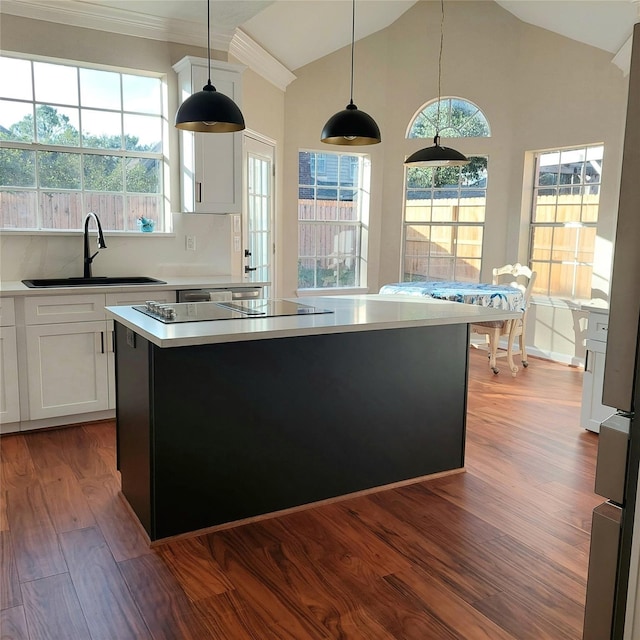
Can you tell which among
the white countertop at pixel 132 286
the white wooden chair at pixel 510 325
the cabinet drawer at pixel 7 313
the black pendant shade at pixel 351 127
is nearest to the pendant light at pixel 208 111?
the black pendant shade at pixel 351 127

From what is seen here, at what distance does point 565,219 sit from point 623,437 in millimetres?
5459

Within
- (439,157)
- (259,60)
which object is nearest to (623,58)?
(439,157)

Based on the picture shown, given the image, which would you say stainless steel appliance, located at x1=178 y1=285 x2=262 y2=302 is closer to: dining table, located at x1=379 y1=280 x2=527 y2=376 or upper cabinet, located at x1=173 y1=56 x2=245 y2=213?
upper cabinet, located at x1=173 y1=56 x2=245 y2=213

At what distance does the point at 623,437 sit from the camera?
0.99 meters

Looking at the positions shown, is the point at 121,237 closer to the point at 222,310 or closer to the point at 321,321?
the point at 222,310

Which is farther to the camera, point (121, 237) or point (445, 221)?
point (445, 221)

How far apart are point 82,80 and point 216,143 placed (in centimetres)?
100

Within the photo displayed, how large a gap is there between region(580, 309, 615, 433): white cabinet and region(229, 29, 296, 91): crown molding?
3.28 meters

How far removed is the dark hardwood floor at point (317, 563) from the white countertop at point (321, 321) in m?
0.84

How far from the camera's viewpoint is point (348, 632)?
1.88m

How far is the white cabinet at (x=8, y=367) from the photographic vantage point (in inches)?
138

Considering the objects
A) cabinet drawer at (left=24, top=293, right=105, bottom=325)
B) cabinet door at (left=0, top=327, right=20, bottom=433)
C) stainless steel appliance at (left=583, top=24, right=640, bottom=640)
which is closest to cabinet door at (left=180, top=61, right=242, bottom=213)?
cabinet drawer at (left=24, top=293, right=105, bottom=325)

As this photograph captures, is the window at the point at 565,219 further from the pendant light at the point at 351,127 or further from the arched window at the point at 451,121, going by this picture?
the pendant light at the point at 351,127

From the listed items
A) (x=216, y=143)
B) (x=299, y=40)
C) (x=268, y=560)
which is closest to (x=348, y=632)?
(x=268, y=560)
